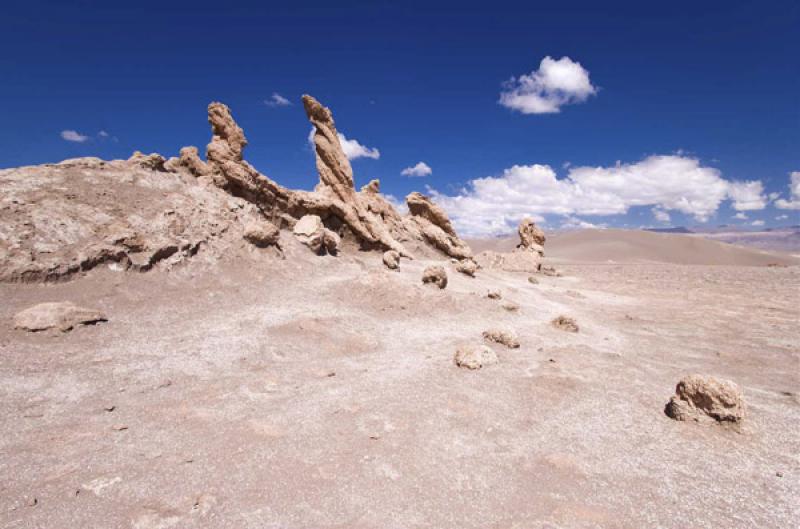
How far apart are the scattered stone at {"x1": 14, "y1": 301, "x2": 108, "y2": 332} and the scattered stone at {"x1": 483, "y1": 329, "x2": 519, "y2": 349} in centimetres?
967

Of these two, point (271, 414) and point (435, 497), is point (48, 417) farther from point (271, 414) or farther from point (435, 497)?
point (435, 497)

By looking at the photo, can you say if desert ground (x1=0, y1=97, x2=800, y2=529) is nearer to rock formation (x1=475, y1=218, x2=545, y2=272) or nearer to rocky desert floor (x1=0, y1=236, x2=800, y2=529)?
rocky desert floor (x1=0, y1=236, x2=800, y2=529)

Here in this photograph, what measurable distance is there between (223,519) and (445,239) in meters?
26.5

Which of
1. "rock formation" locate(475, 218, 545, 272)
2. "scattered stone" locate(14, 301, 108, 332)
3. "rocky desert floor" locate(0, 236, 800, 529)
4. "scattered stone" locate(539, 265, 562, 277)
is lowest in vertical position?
"rocky desert floor" locate(0, 236, 800, 529)

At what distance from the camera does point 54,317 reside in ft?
28.0

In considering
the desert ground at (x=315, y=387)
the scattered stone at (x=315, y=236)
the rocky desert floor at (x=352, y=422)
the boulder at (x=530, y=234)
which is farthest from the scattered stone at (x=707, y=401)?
the boulder at (x=530, y=234)

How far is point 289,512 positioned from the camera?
4.19 metres

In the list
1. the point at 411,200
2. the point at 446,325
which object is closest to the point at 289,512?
the point at 446,325

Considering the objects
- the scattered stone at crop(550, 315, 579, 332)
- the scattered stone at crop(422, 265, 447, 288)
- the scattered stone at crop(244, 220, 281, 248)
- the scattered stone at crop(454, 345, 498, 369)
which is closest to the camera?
the scattered stone at crop(454, 345, 498, 369)

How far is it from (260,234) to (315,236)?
3105mm

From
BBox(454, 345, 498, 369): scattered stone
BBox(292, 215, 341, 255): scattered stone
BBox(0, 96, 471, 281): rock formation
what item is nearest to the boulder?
BBox(0, 96, 471, 281): rock formation

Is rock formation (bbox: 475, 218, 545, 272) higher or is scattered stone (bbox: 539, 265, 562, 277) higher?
rock formation (bbox: 475, 218, 545, 272)

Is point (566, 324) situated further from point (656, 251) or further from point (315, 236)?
point (656, 251)

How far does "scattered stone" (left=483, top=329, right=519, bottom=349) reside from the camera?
1042cm
